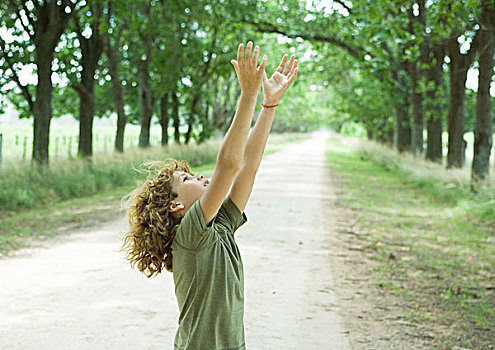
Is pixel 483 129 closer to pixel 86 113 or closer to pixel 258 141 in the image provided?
pixel 86 113

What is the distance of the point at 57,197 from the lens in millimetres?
13930

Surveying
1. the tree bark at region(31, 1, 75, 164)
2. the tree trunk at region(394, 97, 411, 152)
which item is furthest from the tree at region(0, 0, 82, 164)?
the tree trunk at region(394, 97, 411, 152)

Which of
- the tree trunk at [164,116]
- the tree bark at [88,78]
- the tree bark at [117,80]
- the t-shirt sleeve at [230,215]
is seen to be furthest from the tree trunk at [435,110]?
the t-shirt sleeve at [230,215]

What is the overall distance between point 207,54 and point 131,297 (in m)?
24.2

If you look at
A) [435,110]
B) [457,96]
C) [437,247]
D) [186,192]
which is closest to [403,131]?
[435,110]

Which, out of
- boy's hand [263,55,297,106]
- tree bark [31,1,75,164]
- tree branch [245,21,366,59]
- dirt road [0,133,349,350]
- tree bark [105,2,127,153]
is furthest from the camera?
tree bark [105,2,127,153]

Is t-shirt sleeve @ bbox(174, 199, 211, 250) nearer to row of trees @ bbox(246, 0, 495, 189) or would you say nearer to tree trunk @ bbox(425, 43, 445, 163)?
row of trees @ bbox(246, 0, 495, 189)

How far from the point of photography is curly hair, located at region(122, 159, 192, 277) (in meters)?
2.51

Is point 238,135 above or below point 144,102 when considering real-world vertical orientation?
below

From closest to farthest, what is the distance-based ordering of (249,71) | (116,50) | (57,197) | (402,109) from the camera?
(249,71)
(57,197)
(116,50)
(402,109)

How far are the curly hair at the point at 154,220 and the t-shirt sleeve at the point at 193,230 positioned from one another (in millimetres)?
111

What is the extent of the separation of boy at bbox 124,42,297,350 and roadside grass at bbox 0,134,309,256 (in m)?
5.45

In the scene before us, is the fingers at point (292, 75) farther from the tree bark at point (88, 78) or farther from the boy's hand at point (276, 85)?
the tree bark at point (88, 78)

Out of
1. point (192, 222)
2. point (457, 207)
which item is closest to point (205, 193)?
point (192, 222)
